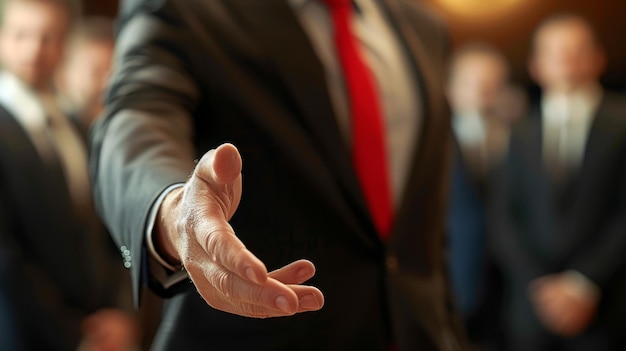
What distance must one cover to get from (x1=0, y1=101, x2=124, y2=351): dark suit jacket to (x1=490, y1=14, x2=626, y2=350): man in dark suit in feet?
2.91

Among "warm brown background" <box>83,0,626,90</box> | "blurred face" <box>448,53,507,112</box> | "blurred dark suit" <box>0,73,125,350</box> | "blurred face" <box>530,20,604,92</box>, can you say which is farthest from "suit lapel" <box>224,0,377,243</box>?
"warm brown background" <box>83,0,626,90</box>

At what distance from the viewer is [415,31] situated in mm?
679

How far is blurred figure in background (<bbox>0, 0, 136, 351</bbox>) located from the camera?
1407 millimetres

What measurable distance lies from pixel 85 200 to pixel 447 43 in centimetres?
100

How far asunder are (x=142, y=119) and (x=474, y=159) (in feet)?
6.42

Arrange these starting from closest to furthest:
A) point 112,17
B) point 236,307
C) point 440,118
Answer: point 236,307 → point 440,118 → point 112,17

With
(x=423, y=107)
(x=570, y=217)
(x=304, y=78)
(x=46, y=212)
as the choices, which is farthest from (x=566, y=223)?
(x=304, y=78)

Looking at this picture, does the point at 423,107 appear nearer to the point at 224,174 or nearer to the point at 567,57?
the point at 224,174

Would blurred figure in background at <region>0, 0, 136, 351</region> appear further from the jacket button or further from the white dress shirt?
the white dress shirt

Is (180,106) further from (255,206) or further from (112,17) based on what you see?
(112,17)

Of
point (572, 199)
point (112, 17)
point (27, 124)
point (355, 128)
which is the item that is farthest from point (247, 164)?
point (112, 17)

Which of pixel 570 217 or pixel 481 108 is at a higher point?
pixel 570 217

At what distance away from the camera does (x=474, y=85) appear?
2695 mm

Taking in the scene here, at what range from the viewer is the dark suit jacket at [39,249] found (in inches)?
55.0
